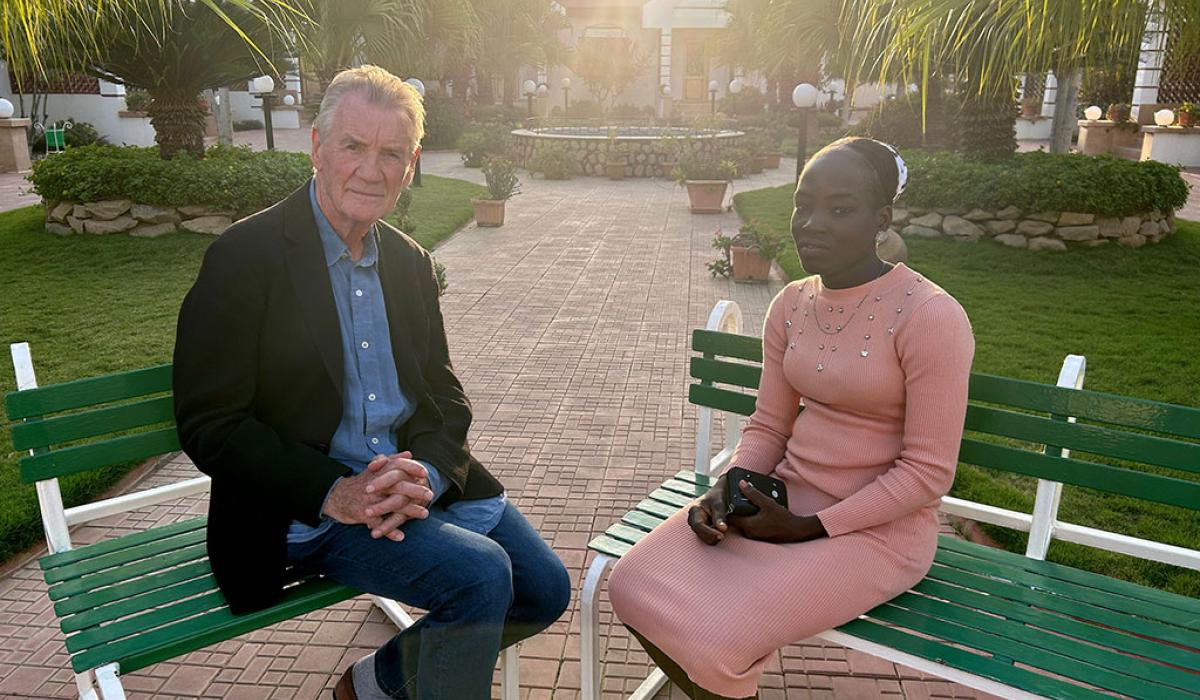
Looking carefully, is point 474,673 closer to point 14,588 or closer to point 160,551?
point 160,551

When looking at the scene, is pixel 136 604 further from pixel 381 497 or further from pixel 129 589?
pixel 381 497

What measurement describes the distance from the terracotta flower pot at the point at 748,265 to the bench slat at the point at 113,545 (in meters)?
7.46

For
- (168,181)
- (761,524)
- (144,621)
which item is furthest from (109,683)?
(168,181)

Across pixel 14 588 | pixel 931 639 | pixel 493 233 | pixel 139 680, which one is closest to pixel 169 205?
pixel 493 233

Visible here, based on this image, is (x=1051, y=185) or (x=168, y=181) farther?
(x=168, y=181)

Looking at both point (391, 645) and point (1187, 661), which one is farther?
point (391, 645)

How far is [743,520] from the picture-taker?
238 cm

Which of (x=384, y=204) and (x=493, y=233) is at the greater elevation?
(x=384, y=204)

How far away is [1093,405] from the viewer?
8.52ft

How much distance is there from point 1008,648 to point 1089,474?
0.68 m

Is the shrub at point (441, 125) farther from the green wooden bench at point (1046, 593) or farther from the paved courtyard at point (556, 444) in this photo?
the green wooden bench at point (1046, 593)

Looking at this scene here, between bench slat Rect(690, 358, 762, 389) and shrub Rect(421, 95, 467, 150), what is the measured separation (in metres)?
26.2

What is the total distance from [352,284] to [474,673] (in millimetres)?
1065

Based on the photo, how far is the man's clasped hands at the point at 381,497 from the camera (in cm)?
232
